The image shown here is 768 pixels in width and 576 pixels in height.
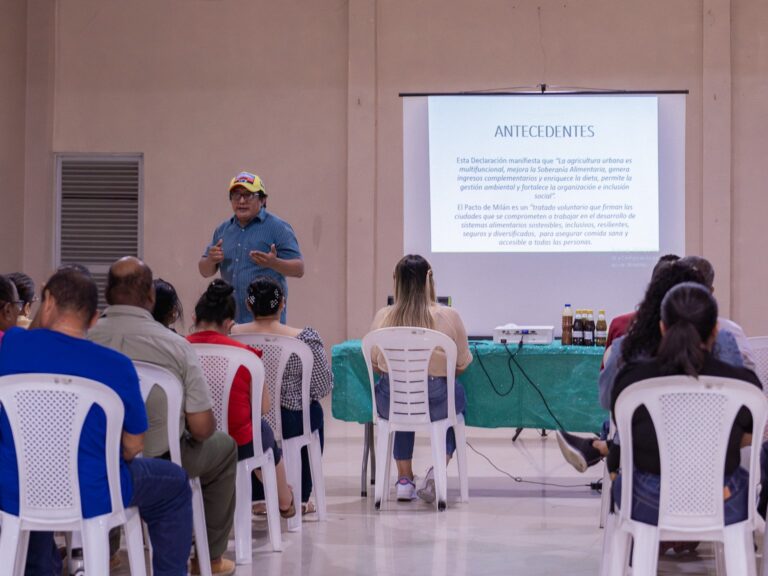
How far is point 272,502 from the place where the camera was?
388cm

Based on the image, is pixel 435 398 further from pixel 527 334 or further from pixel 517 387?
pixel 527 334

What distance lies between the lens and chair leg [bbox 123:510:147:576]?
2.76 m

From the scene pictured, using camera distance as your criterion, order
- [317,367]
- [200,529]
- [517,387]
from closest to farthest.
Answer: [200,529]
[317,367]
[517,387]

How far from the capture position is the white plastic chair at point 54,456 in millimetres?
2555

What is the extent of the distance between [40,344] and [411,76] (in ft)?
18.3

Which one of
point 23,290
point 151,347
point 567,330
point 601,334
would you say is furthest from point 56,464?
point 601,334

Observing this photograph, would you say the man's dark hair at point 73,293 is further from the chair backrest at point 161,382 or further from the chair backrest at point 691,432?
the chair backrest at point 691,432

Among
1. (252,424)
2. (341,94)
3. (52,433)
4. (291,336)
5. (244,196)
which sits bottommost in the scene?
(252,424)

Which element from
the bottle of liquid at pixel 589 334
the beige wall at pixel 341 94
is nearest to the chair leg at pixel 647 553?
the bottle of liquid at pixel 589 334

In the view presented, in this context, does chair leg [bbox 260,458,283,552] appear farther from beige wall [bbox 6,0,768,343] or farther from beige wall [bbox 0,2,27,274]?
beige wall [bbox 0,2,27,274]

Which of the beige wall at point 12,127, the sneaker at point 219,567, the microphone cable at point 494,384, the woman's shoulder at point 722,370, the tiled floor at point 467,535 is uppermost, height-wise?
the beige wall at point 12,127

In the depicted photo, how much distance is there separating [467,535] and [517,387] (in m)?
1.05

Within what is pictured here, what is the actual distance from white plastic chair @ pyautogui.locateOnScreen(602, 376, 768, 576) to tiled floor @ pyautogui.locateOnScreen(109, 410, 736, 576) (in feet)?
3.35

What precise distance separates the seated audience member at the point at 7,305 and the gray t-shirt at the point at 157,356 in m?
0.58
